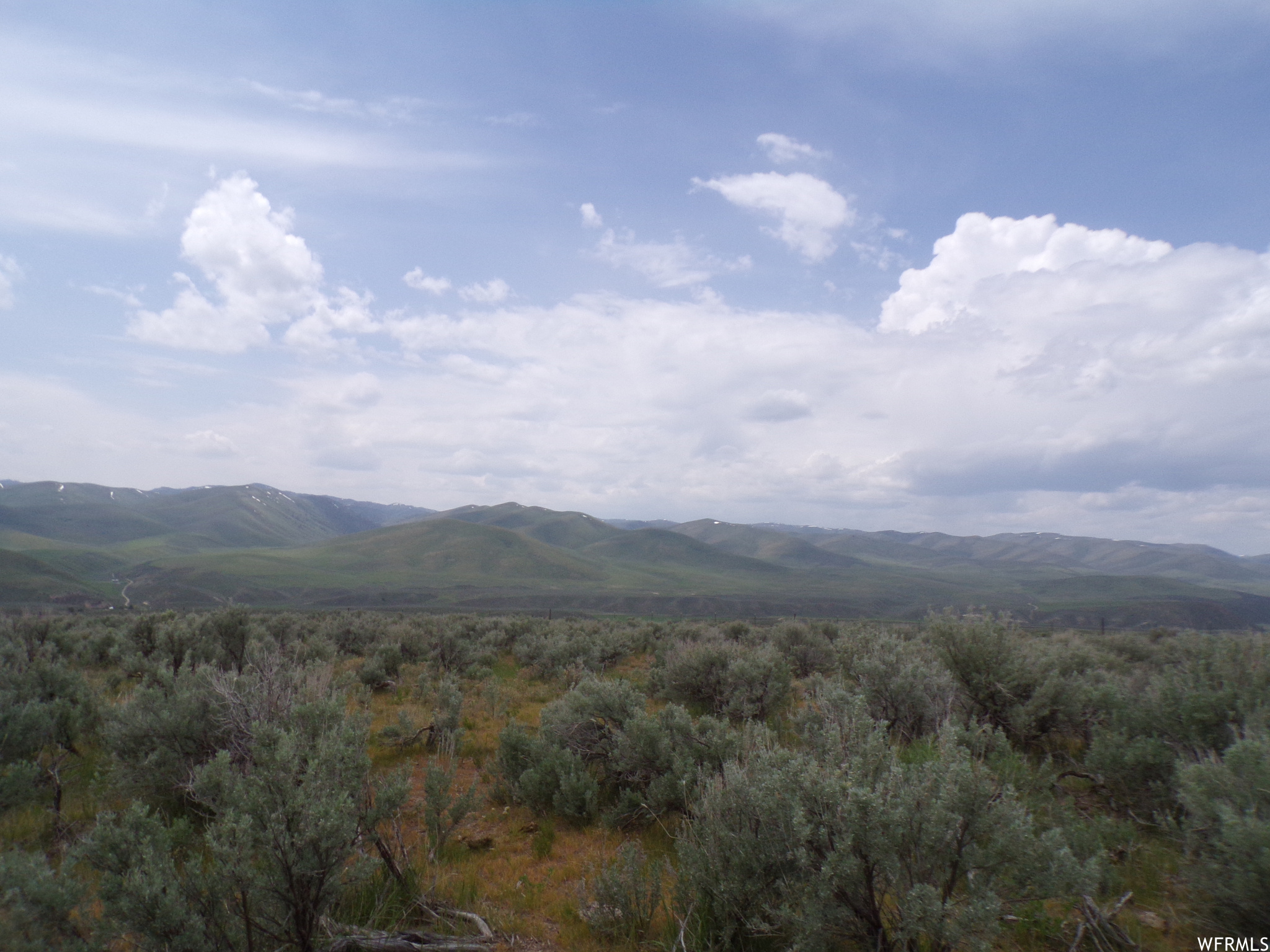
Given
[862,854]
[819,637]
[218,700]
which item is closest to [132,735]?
[218,700]

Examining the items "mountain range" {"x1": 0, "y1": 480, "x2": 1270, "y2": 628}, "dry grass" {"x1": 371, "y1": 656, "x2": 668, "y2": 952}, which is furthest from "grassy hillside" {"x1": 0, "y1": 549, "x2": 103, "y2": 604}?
"dry grass" {"x1": 371, "y1": 656, "x2": 668, "y2": 952}

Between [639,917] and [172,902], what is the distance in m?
3.01

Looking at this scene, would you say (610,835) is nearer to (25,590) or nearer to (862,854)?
(862,854)

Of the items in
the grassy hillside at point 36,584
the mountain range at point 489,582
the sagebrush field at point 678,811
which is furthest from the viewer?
the mountain range at point 489,582

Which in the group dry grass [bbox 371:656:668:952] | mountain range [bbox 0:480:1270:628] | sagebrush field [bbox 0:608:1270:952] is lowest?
mountain range [bbox 0:480:1270:628]

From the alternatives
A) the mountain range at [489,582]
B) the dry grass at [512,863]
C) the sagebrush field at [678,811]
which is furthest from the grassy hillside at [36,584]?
the dry grass at [512,863]

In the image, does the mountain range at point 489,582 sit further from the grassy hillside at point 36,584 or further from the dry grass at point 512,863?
the dry grass at point 512,863

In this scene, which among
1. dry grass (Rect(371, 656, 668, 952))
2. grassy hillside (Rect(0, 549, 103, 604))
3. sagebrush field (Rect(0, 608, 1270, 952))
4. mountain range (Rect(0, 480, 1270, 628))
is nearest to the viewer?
sagebrush field (Rect(0, 608, 1270, 952))

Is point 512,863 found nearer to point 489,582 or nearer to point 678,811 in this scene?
point 678,811

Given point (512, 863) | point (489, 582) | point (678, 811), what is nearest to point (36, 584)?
point (489, 582)

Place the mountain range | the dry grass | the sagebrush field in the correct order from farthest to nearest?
the mountain range
the dry grass
the sagebrush field

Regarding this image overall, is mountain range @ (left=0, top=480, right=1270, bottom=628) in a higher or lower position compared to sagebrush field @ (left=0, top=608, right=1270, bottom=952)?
lower

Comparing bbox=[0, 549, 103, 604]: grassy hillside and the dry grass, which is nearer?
the dry grass

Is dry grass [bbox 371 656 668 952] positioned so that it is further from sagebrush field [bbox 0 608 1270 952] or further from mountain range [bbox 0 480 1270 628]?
mountain range [bbox 0 480 1270 628]
